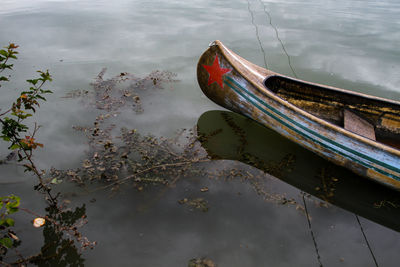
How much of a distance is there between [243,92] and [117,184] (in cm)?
302

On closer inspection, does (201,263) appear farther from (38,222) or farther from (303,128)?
(303,128)

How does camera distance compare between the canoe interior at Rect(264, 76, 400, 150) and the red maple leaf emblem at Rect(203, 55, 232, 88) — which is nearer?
the canoe interior at Rect(264, 76, 400, 150)

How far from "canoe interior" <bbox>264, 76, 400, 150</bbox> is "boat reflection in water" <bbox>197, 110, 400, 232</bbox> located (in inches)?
40.5

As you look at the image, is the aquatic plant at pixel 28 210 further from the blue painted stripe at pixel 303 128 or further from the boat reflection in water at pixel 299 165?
the blue painted stripe at pixel 303 128

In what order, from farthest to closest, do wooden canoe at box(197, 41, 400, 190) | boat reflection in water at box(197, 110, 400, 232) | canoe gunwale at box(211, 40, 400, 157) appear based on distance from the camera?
boat reflection in water at box(197, 110, 400, 232) < wooden canoe at box(197, 41, 400, 190) < canoe gunwale at box(211, 40, 400, 157)

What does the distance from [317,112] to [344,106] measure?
1.80 feet

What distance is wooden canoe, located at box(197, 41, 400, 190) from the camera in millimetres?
4285

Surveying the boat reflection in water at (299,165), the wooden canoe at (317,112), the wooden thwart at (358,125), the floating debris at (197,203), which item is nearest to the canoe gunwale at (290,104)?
the wooden canoe at (317,112)

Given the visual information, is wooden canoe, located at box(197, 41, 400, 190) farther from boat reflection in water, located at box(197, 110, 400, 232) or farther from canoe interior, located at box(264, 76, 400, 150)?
boat reflection in water, located at box(197, 110, 400, 232)

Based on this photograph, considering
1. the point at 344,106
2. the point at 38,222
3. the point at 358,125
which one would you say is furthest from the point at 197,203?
the point at 344,106

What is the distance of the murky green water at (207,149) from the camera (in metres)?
3.70

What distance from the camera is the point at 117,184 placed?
4406mm

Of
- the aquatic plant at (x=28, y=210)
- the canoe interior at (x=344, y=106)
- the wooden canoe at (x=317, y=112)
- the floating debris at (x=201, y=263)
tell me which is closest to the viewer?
the aquatic plant at (x=28, y=210)

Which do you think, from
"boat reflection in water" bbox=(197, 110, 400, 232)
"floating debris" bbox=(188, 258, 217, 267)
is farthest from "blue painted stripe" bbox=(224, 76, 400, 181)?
"floating debris" bbox=(188, 258, 217, 267)
